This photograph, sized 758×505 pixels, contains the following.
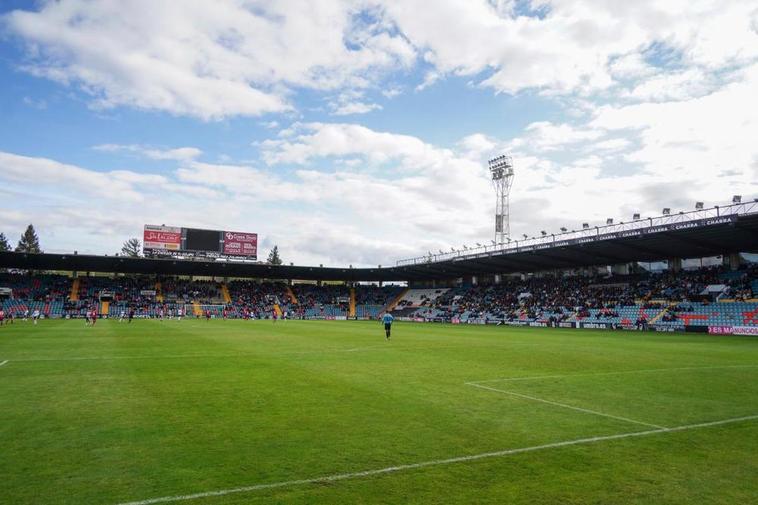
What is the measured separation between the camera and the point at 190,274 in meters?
85.9

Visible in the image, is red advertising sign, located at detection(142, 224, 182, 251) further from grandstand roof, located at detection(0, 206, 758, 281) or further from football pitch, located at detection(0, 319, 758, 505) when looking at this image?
→ football pitch, located at detection(0, 319, 758, 505)

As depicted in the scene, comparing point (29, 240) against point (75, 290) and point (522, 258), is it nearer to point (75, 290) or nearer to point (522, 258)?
point (75, 290)

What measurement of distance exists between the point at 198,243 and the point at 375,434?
239 ft

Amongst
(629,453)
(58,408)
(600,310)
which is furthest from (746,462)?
(600,310)

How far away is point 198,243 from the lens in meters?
76.3

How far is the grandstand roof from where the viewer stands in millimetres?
45656

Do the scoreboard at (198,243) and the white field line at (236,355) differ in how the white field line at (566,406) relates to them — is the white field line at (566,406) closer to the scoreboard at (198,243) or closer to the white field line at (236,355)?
the white field line at (236,355)

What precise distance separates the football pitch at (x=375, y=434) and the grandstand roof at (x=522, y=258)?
33.1 metres

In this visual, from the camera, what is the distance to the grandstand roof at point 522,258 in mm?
45656

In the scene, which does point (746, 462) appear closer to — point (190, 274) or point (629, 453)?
point (629, 453)

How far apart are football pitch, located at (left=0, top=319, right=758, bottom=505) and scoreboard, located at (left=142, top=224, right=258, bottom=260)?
59.2 metres

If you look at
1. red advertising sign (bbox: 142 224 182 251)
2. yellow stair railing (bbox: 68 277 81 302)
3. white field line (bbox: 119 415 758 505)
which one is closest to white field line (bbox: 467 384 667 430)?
white field line (bbox: 119 415 758 505)

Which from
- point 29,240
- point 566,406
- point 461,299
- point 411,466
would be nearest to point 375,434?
point 411,466

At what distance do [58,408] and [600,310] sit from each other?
5508cm
